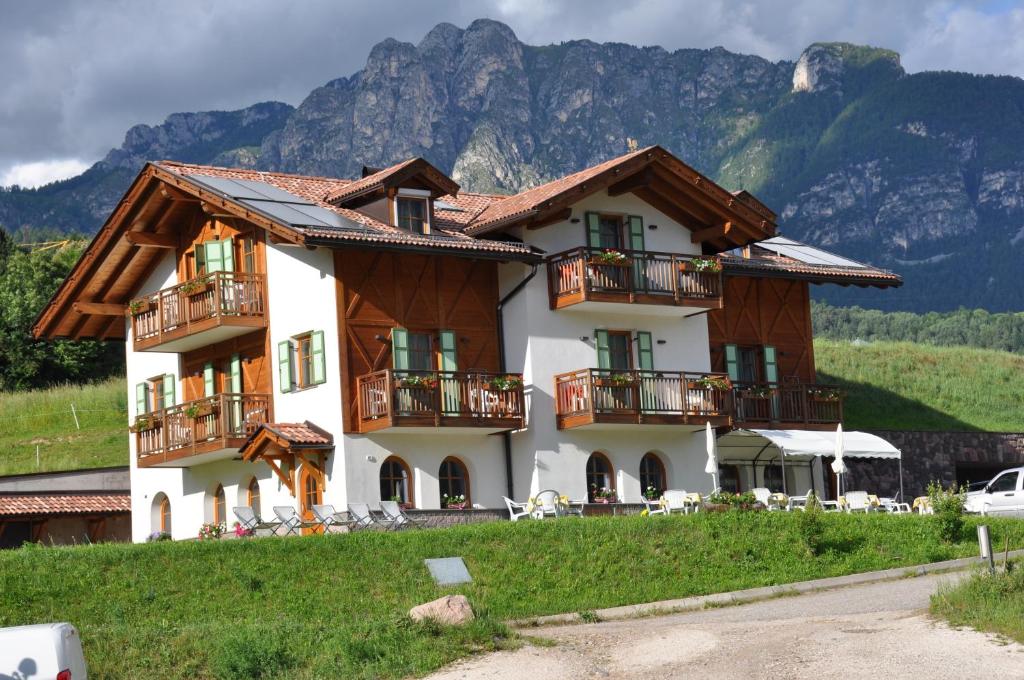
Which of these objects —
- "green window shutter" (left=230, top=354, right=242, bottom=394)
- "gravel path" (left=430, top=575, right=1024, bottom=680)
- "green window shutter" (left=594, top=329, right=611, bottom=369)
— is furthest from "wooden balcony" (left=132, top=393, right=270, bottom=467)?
"gravel path" (left=430, top=575, right=1024, bottom=680)

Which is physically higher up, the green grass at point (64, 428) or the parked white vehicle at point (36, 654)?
the green grass at point (64, 428)

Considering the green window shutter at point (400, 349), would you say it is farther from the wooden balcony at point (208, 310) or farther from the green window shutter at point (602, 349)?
the green window shutter at point (602, 349)

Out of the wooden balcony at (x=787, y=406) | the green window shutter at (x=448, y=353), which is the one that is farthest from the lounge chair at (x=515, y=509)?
the wooden balcony at (x=787, y=406)

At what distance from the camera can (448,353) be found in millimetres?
36094

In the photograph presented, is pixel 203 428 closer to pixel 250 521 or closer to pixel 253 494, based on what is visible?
Answer: pixel 253 494

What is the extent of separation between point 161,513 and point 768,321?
1623cm

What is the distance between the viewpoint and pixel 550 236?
124 ft

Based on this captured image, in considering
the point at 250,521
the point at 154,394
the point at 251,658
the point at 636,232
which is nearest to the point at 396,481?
the point at 250,521

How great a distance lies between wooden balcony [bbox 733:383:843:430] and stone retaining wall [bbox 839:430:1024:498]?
5.83 ft

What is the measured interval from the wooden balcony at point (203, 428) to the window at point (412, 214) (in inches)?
198

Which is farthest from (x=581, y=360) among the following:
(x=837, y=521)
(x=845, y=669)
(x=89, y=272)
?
(x=845, y=669)

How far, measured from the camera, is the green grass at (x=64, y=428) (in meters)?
51.7

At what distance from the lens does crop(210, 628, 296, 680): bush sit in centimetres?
2039

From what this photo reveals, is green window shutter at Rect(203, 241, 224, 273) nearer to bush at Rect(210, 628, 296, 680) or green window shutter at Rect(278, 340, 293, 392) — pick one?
green window shutter at Rect(278, 340, 293, 392)
